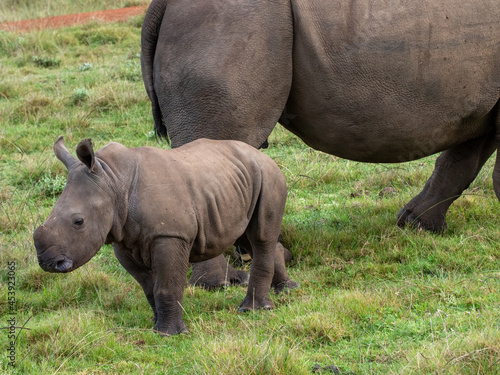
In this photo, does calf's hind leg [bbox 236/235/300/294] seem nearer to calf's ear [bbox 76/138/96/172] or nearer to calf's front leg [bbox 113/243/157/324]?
calf's front leg [bbox 113/243/157/324]

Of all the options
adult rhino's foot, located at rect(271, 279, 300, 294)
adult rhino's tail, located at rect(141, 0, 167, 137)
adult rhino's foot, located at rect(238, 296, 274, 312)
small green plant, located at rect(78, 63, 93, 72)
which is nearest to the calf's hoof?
adult rhino's foot, located at rect(238, 296, 274, 312)

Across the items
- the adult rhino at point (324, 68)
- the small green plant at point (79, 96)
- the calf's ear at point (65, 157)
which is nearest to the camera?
the calf's ear at point (65, 157)

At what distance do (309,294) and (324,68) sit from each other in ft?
5.18

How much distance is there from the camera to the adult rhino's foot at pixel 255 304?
4.82 meters

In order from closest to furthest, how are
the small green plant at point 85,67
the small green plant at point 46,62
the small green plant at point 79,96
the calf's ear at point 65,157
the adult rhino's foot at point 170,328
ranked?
Result: the calf's ear at point 65,157 < the adult rhino's foot at point 170,328 < the small green plant at point 79,96 < the small green plant at point 85,67 < the small green plant at point 46,62

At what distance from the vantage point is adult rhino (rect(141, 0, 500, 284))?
5133mm

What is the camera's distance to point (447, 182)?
641cm

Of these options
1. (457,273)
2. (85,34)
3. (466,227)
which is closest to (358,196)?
(466,227)

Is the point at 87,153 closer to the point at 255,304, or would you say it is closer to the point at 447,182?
the point at 255,304

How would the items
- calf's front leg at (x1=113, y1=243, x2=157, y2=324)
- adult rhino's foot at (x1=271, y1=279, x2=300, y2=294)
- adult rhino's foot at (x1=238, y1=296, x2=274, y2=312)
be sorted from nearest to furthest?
1. calf's front leg at (x1=113, y1=243, x2=157, y2=324)
2. adult rhino's foot at (x1=238, y1=296, x2=274, y2=312)
3. adult rhino's foot at (x1=271, y1=279, x2=300, y2=294)

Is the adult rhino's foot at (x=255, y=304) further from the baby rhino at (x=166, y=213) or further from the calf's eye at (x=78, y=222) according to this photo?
the calf's eye at (x=78, y=222)

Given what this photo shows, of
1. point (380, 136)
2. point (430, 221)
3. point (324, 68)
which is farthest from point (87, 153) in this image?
point (430, 221)

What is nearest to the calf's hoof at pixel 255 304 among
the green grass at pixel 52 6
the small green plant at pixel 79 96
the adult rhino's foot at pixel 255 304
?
the adult rhino's foot at pixel 255 304

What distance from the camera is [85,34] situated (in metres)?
13.7
